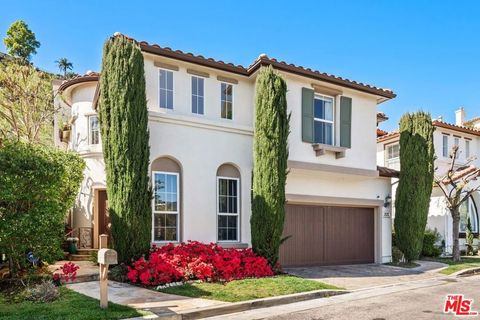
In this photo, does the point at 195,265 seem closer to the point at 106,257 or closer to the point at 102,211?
the point at 106,257

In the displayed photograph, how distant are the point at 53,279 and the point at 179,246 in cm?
320

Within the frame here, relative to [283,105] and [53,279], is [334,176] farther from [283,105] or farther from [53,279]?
[53,279]

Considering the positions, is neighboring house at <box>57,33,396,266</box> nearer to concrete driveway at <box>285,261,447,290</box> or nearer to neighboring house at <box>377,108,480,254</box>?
concrete driveway at <box>285,261,447,290</box>

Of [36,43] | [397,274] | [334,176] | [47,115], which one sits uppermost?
[36,43]

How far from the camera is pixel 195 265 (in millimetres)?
9680

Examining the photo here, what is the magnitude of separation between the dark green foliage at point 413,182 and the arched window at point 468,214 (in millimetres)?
6640

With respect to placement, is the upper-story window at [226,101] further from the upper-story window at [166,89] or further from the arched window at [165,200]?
the arched window at [165,200]

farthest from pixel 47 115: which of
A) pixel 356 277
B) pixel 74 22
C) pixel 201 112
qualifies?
pixel 356 277

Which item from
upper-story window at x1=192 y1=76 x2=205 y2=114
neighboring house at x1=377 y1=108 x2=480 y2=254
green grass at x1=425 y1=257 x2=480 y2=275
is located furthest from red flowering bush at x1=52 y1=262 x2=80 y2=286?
neighboring house at x1=377 y1=108 x2=480 y2=254

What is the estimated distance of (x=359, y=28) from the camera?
40.3 ft

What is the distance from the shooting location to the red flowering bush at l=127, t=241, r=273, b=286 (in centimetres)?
926

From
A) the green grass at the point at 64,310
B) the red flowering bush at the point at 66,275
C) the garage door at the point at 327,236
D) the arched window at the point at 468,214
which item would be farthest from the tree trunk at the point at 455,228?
the red flowering bush at the point at 66,275

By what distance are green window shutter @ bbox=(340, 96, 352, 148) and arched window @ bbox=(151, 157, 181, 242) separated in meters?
6.09

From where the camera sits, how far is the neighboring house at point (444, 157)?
1883 centimetres
